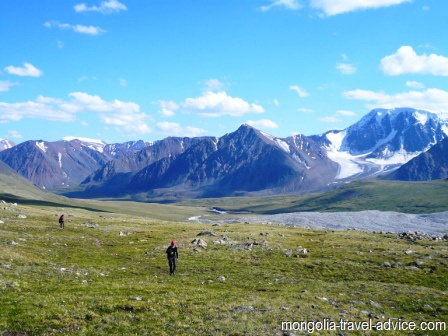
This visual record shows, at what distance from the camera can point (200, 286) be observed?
31047 millimetres

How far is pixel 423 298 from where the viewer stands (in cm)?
2989

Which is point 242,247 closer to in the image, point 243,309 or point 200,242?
point 200,242

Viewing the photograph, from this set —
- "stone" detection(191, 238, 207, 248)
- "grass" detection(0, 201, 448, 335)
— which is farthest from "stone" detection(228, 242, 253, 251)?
"stone" detection(191, 238, 207, 248)

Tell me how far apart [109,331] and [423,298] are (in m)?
24.9

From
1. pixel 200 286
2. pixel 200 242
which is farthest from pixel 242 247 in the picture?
pixel 200 286

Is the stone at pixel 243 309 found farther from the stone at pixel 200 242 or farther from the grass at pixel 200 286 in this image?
the stone at pixel 200 242

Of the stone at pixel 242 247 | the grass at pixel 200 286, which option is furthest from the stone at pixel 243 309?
the stone at pixel 242 247

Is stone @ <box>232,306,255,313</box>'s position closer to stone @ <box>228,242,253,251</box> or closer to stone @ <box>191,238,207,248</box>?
stone @ <box>228,242,253,251</box>

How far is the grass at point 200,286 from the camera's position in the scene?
20703 millimetres

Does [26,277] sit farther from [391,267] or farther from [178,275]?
[391,267]

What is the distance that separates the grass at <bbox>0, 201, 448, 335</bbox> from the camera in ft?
67.9

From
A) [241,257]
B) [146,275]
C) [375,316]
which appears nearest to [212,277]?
[146,275]

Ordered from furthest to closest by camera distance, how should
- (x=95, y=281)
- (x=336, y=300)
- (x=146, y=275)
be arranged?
(x=146, y=275), (x=95, y=281), (x=336, y=300)

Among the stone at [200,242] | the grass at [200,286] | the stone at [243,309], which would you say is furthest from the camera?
the stone at [200,242]
